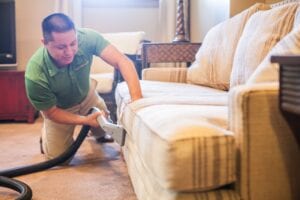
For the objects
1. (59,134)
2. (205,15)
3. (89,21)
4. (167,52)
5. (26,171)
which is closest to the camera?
(26,171)

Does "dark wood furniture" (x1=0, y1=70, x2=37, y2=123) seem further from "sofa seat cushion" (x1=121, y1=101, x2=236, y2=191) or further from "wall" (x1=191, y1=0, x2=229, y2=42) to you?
"sofa seat cushion" (x1=121, y1=101, x2=236, y2=191)

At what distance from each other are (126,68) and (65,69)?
1.04ft

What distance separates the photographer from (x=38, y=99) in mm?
1849

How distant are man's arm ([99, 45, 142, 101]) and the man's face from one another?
6.9 inches

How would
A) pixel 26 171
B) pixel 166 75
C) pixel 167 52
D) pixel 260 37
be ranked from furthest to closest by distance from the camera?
1. pixel 167 52
2. pixel 166 75
3. pixel 26 171
4. pixel 260 37

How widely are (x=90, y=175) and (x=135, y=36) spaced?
84.0 inches

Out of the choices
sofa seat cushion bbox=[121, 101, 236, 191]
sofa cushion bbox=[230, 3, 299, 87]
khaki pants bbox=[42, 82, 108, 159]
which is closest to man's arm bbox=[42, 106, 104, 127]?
khaki pants bbox=[42, 82, 108, 159]

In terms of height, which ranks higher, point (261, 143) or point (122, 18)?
point (122, 18)

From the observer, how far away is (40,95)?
1845 mm

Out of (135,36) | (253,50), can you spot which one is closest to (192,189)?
(253,50)

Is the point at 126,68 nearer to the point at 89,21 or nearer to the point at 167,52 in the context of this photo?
the point at 167,52

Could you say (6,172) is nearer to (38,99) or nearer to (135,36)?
(38,99)

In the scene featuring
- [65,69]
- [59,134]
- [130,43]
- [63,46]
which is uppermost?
[130,43]

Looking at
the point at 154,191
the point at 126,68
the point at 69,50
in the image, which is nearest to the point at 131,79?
the point at 126,68
